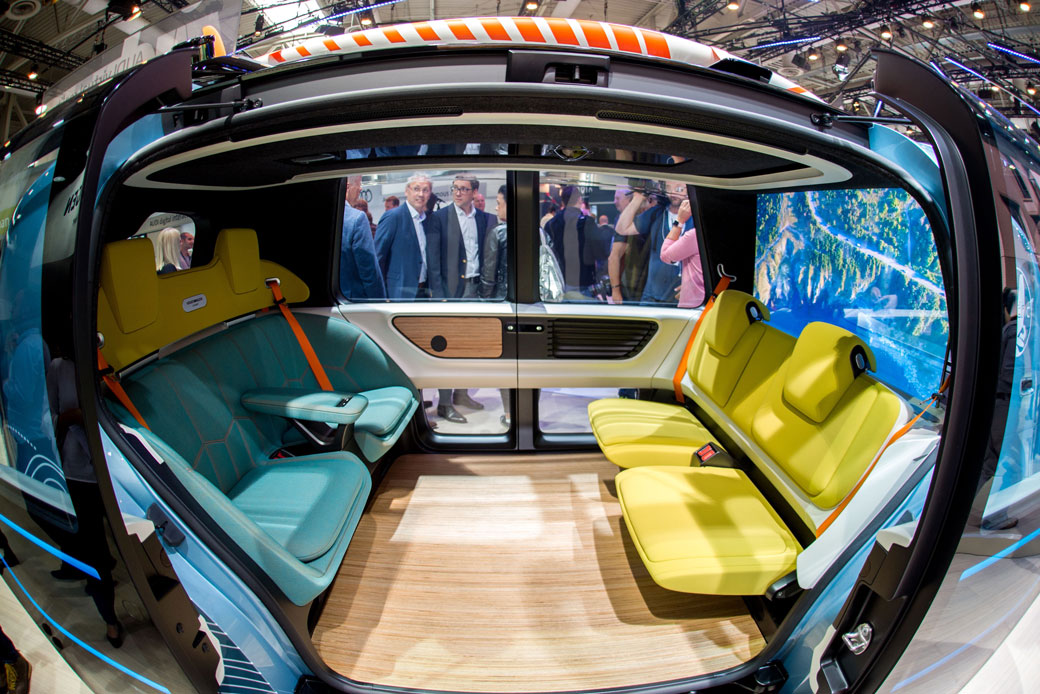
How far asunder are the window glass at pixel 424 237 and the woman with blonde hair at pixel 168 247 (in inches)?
33.6

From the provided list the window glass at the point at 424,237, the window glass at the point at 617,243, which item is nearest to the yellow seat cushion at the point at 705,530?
the window glass at the point at 617,243

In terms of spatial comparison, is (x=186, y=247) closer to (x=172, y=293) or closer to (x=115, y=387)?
(x=172, y=293)

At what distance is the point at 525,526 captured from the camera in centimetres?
225

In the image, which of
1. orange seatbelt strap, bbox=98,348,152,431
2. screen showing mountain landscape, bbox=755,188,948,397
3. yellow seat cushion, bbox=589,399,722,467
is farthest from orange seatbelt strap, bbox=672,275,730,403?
orange seatbelt strap, bbox=98,348,152,431

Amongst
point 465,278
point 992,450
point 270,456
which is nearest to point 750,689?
point 992,450

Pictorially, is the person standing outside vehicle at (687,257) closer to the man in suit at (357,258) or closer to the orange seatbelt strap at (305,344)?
the man in suit at (357,258)

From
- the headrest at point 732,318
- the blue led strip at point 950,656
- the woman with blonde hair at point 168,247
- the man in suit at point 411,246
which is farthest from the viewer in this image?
the man in suit at point 411,246

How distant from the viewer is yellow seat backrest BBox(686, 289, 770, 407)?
7.24 feet

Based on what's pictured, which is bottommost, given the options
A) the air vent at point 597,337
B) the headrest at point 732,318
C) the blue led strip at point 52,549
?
the blue led strip at point 52,549

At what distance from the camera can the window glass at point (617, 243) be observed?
2.89 metres

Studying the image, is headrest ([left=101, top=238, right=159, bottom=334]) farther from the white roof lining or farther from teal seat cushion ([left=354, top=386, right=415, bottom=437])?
teal seat cushion ([left=354, top=386, right=415, bottom=437])

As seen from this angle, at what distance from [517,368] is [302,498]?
1346mm

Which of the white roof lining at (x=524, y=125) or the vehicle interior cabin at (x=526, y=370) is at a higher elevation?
the white roof lining at (x=524, y=125)

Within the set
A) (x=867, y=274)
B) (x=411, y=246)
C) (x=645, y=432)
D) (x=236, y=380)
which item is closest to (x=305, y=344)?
(x=236, y=380)
